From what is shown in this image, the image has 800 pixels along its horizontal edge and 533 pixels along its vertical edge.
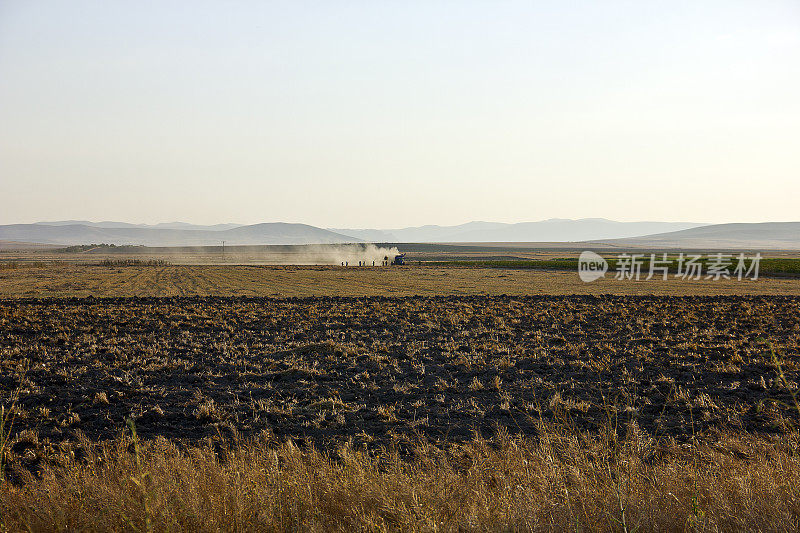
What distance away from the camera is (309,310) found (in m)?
25.7

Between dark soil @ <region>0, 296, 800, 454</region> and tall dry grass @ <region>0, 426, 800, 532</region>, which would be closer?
tall dry grass @ <region>0, 426, 800, 532</region>

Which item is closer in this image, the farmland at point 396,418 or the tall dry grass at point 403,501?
the tall dry grass at point 403,501

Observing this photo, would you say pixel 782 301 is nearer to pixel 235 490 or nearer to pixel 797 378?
pixel 797 378

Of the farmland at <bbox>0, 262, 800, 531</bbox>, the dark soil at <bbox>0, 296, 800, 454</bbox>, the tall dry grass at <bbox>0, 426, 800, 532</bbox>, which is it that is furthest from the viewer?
the dark soil at <bbox>0, 296, 800, 454</bbox>

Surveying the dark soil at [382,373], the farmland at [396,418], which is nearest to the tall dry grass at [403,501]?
the farmland at [396,418]

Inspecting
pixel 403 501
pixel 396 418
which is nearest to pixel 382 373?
pixel 396 418

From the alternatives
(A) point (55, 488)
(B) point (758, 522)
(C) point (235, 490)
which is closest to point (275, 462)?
(C) point (235, 490)

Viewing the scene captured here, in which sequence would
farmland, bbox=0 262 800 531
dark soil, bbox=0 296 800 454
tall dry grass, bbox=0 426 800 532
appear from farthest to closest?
1. dark soil, bbox=0 296 800 454
2. farmland, bbox=0 262 800 531
3. tall dry grass, bbox=0 426 800 532

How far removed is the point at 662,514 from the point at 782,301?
3418cm

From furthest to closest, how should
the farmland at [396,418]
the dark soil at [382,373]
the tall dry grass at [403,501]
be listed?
1. the dark soil at [382,373]
2. the farmland at [396,418]
3. the tall dry grass at [403,501]

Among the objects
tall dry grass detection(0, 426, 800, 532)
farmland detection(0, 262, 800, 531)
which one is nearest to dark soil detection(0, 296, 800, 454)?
farmland detection(0, 262, 800, 531)

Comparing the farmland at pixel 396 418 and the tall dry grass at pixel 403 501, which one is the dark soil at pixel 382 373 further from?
the tall dry grass at pixel 403 501

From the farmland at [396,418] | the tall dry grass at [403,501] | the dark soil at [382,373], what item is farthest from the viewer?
the dark soil at [382,373]

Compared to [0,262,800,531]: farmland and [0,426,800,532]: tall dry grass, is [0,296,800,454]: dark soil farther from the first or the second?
[0,426,800,532]: tall dry grass
